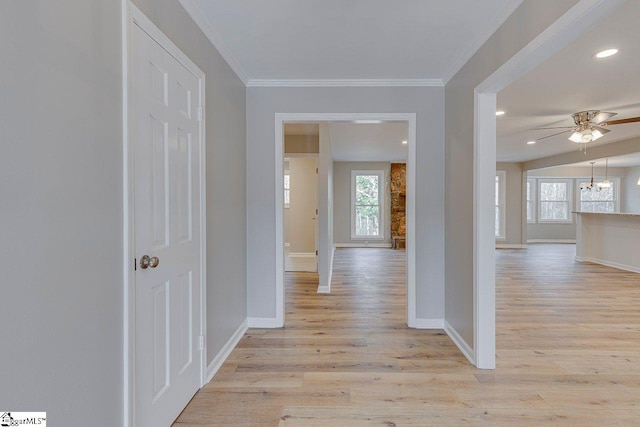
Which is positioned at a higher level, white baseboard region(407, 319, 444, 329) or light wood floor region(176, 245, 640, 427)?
white baseboard region(407, 319, 444, 329)

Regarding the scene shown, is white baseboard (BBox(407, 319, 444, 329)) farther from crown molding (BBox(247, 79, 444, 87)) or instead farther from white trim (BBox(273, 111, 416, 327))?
crown molding (BBox(247, 79, 444, 87))

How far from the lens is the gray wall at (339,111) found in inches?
121

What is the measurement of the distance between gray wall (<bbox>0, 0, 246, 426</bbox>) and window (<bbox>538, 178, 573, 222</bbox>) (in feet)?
38.6

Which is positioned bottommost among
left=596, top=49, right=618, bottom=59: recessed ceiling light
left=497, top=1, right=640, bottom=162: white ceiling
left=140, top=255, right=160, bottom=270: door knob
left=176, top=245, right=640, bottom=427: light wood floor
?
left=176, top=245, right=640, bottom=427: light wood floor

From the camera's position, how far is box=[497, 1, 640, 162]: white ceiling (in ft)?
7.62

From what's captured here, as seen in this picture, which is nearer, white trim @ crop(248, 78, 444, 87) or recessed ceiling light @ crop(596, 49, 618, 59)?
recessed ceiling light @ crop(596, 49, 618, 59)

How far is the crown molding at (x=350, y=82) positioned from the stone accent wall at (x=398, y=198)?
6.07 m

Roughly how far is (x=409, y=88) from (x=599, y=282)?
465 centimetres

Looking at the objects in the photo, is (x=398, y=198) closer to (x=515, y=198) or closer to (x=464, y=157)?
(x=515, y=198)

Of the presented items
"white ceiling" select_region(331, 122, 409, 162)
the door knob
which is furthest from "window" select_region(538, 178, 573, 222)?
the door knob

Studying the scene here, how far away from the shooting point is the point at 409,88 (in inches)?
120

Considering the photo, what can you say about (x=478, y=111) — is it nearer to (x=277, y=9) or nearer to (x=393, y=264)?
(x=277, y=9)

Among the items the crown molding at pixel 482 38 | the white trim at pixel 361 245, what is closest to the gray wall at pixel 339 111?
the crown molding at pixel 482 38

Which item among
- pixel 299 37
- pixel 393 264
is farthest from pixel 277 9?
pixel 393 264
